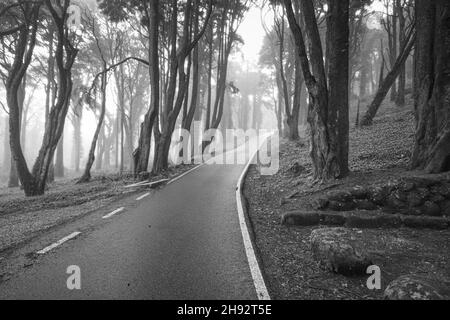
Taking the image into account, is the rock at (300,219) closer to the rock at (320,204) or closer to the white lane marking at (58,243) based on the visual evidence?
the rock at (320,204)

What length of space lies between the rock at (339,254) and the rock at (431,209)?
1.93m

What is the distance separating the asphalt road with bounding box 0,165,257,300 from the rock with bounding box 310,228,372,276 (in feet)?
4.30

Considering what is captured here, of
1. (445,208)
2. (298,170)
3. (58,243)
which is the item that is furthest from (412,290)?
(298,170)

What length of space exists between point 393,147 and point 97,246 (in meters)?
10.8

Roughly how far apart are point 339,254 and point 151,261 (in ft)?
10.5

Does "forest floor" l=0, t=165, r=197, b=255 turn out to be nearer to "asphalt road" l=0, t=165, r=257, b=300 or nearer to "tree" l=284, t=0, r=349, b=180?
"asphalt road" l=0, t=165, r=257, b=300

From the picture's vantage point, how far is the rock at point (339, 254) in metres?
4.87

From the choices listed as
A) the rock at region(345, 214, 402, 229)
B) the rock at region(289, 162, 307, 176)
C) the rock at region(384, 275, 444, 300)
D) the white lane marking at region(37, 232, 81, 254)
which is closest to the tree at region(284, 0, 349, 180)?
the rock at region(289, 162, 307, 176)

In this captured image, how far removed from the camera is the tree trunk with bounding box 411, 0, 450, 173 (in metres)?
7.27

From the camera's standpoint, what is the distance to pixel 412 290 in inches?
148

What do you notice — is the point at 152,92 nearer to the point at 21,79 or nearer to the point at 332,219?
the point at 21,79
